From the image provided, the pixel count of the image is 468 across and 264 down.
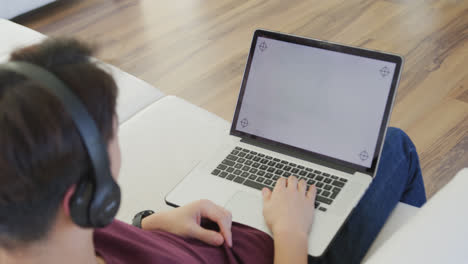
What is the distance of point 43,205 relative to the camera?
1.93 feet

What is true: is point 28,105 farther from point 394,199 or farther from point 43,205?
point 394,199

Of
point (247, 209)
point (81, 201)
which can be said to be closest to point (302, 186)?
point (247, 209)

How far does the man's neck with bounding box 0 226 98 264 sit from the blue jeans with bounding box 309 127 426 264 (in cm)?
47

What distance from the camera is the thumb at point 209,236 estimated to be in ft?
3.12

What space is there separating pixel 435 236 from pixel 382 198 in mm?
376

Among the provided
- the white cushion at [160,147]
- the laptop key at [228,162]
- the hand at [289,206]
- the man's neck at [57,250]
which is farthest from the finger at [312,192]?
the man's neck at [57,250]

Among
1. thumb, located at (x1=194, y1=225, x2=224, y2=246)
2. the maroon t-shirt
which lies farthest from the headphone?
thumb, located at (x1=194, y1=225, x2=224, y2=246)

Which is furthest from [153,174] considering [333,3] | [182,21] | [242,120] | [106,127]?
[333,3]

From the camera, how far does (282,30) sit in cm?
282

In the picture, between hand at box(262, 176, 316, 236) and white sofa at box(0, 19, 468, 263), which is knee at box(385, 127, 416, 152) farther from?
hand at box(262, 176, 316, 236)

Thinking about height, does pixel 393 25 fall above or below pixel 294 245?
below

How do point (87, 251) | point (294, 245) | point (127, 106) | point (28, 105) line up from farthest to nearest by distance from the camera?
point (127, 106), point (294, 245), point (87, 251), point (28, 105)

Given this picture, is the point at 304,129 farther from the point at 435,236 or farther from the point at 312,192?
the point at 435,236

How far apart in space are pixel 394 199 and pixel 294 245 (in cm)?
34
